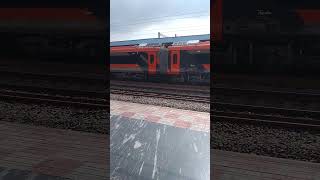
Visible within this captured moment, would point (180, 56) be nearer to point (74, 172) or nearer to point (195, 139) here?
point (195, 139)

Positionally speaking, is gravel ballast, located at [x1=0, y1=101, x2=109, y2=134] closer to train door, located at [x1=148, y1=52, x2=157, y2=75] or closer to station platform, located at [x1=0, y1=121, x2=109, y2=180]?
station platform, located at [x1=0, y1=121, x2=109, y2=180]

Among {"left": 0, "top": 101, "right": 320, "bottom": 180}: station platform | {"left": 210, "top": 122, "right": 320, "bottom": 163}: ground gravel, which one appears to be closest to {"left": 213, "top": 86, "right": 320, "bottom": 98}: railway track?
{"left": 210, "top": 122, "right": 320, "bottom": 163}: ground gravel

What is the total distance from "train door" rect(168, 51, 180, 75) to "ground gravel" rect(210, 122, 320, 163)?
32.7 feet

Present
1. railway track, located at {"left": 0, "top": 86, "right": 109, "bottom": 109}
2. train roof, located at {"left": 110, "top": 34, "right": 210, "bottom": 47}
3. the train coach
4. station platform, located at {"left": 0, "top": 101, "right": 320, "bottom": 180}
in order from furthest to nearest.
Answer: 1. the train coach
2. train roof, located at {"left": 110, "top": 34, "right": 210, "bottom": 47}
3. railway track, located at {"left": 0, "top": 86, "right": 109, "bottom": 109}
4. station platform, located at {"left": 0, "top": 101, "right": 320, "bottom": 180}

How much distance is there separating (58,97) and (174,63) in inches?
350

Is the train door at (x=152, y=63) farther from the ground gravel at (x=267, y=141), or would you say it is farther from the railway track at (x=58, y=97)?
the ground gravel at (x=267, y=141)

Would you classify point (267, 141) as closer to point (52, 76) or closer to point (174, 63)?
point (52, 76)

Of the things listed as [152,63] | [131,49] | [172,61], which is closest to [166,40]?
[172,61]

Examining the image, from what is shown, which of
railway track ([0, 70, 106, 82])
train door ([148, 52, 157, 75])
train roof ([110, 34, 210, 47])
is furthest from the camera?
train door ([148, 52, 157, 75])

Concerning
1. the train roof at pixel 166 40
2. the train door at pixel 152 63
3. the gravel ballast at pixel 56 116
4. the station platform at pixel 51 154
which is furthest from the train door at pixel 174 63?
the station platform at pixel 51 154

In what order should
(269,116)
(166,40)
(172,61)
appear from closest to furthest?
(269,116) < (172,61) < (166,40)

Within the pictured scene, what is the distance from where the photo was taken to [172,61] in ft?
53.3

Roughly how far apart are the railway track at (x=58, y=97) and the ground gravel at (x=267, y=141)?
106 inches

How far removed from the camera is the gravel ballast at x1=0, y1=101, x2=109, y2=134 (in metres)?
6.27
